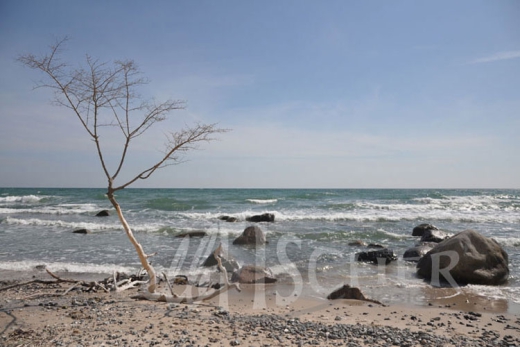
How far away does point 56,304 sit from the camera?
564cm

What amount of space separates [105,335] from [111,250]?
7677 millimetres

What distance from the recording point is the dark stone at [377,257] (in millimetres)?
9969

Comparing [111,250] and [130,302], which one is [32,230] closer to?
[111,250]

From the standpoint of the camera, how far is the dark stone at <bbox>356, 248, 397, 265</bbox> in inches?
392

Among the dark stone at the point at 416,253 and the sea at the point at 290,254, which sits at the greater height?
the dark stone at the point at 416,253

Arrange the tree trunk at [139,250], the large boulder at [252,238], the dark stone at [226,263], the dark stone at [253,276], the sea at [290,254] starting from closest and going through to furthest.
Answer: the tree trunk at [139,250]
the sea at [290,254]
the dark stone at [253,276]
the dark stone at [226,263]
the large boulder at [252,238]

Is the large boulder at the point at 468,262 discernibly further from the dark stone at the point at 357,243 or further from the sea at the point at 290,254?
the dark stone at the point at 357,243

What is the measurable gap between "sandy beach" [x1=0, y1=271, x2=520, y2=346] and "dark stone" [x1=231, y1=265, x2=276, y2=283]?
0.96 metres

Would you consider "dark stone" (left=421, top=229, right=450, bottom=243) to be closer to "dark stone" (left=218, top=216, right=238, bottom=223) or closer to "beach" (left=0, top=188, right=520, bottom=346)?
"beach" (left=0, top=188, right=520, bottom=346)

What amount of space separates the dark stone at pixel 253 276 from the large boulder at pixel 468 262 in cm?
390

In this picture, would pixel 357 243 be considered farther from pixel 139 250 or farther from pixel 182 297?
pixel 139 250

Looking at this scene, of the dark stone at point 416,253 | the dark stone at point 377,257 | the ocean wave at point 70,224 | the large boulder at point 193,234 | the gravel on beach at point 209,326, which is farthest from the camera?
the ocean wave at point 70,224

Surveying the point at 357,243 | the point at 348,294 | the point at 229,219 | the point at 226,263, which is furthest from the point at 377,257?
the point at 229,219

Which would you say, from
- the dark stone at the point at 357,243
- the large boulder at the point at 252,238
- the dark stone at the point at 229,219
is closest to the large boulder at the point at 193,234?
the large boulder at the point at 252,238
